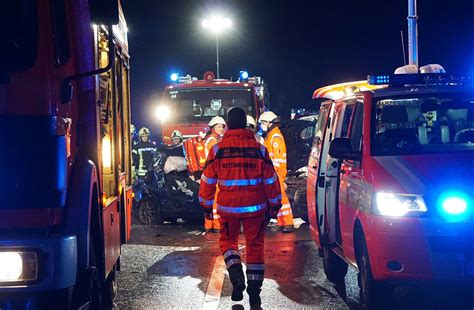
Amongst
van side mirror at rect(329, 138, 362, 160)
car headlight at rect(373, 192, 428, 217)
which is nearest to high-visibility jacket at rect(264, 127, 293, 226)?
van side mirror at rect(329, 138, 362, 160)

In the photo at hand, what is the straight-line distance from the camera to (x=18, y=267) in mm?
3598

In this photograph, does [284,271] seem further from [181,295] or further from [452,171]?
[452,171]

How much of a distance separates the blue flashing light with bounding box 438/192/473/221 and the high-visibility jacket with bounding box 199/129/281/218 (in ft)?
5.62

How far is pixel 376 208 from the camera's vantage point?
5383mm

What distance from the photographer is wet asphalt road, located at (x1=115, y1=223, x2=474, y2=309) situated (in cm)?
648

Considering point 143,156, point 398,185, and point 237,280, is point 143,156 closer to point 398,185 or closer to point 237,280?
point 237,280

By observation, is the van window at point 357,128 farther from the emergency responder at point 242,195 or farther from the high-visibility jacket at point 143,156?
the high-visibility jacket at point 143,156

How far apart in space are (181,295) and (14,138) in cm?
352

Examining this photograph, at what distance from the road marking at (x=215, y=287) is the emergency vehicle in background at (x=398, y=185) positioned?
111cm

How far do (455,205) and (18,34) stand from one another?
3.20 meters

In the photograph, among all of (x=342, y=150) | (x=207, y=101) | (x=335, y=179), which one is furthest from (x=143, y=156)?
(x=342, y=150)

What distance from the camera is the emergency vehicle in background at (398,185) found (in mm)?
5188

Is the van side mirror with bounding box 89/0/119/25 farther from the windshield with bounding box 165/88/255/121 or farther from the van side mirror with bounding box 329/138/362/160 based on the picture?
the windshield with bounding box 165/88/255/121

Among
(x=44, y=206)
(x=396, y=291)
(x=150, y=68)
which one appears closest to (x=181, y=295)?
(x=396, y=291)
